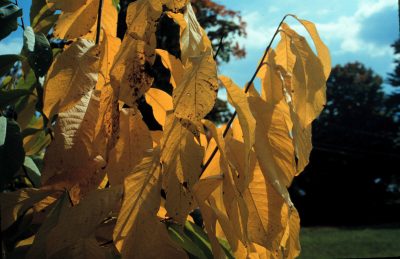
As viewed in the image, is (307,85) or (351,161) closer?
(307,85)

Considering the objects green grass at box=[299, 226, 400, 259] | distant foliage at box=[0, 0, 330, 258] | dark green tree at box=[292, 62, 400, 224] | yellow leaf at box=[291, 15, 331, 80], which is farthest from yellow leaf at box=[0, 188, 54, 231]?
dark green tree at box=[292, 62, 400, 224]

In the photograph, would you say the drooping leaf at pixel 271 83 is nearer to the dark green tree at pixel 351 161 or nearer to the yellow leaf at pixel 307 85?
the yellow leaf at pixel 307 85

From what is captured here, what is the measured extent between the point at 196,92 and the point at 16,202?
148 millimetres

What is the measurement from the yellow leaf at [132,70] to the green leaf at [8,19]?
81 millimetres

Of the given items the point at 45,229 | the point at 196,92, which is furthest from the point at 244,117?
the point at 45,229

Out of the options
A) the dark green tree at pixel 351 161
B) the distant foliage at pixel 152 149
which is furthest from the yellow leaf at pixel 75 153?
the dark green tree at pixel 351 161

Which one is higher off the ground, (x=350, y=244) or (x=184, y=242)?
(x=184, y=242)

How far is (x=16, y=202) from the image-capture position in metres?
0.36

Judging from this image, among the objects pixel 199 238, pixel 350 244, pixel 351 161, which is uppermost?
pixel 199 238

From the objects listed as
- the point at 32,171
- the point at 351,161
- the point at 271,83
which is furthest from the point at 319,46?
the point at 351,161

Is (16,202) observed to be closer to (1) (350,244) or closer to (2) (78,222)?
(2) (78,222)

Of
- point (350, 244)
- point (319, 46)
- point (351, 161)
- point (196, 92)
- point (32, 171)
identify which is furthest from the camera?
point (351, 161)

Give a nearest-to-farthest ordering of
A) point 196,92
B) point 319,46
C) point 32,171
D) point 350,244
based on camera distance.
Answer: point 196,92 < point 319,46 < point 32,171 < point 350,244

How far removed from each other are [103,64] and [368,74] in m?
21.3
